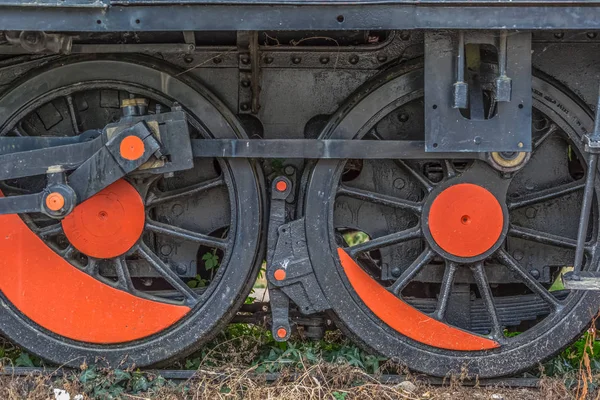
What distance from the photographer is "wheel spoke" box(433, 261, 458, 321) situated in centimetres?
429

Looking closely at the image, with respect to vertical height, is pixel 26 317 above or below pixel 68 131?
below

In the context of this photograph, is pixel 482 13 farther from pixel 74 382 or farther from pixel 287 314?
pixel 74 382

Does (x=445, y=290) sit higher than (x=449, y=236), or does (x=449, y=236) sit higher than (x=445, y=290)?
(x=449, y=236)

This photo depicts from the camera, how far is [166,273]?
4.34 m

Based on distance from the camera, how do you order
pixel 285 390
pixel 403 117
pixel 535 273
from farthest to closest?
1. pixel 535 273
2. pixel 403 117
3. pixel 285 390

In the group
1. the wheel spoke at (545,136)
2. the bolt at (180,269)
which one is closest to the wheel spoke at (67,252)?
the bolt at (180,269)

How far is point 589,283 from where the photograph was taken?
3.94 m

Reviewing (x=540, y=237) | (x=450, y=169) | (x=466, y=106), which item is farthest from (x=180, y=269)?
(x=540, y=237)

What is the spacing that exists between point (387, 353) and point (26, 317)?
187 cm

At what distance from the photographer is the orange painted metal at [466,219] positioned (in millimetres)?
4199

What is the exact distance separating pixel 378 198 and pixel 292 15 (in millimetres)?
1127

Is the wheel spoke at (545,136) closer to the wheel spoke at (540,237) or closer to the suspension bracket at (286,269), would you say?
the wheel spoke at (540,237)

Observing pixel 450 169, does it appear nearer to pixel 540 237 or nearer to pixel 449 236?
pixel 449 236

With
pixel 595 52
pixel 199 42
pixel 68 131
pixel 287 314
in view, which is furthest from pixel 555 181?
pixel 68 131
